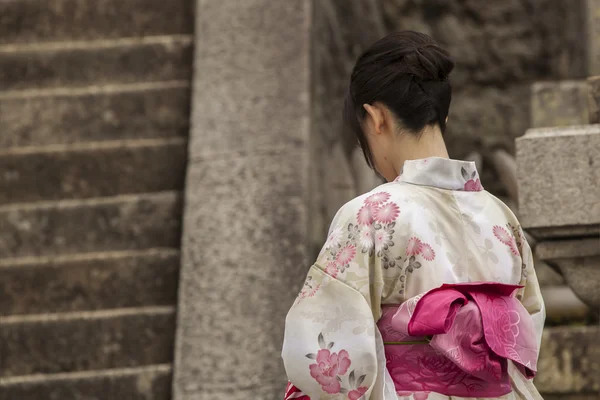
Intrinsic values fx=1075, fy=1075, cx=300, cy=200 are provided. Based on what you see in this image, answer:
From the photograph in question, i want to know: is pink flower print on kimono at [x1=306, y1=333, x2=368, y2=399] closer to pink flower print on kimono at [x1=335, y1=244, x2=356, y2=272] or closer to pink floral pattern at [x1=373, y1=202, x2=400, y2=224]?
pink flower print on kimono at [x1=335, y1=244, x2=356, y2=272]

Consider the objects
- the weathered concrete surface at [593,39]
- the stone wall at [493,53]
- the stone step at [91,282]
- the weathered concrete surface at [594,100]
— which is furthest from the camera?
the stone wall at [493,53]

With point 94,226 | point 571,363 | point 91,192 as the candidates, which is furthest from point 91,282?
point 571,363

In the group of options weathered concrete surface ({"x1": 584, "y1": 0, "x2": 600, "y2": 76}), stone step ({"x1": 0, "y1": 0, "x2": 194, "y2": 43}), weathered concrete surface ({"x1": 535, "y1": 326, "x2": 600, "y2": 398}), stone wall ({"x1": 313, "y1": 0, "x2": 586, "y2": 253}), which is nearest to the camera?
weathered concrete surface ({"x1": 535, "y1": 326, "x2": 600, "y2": 398})

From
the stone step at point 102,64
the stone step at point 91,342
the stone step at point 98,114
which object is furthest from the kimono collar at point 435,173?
the stone step at point 102,64

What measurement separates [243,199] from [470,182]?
1.84m

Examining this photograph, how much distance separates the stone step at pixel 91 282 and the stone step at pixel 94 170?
1.25 ft

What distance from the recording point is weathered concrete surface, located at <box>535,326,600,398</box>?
3.52 m

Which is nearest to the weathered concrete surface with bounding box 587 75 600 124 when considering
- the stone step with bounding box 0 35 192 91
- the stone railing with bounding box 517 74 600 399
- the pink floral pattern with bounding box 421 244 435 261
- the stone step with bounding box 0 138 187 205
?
the stone railing with bounding box 517 74 600 399

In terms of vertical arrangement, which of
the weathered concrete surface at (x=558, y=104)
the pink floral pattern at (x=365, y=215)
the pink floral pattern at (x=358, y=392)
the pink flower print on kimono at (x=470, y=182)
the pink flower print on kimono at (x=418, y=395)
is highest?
the weathered concrete surface at (x=558, y=104)

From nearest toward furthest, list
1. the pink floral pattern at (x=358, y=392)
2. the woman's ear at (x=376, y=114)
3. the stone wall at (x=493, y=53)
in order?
the pink floral pattern at (x=358, y=392), the woman's ear at (x=376, y=114), the stone wall at (x=493, y=53)

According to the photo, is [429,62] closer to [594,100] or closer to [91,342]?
[594,100]

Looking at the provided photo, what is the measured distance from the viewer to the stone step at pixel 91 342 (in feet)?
13.0

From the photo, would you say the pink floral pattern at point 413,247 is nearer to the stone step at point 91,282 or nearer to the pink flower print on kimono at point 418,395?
the pink flower print on kimono at point 418,395

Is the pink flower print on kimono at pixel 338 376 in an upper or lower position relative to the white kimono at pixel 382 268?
lower
